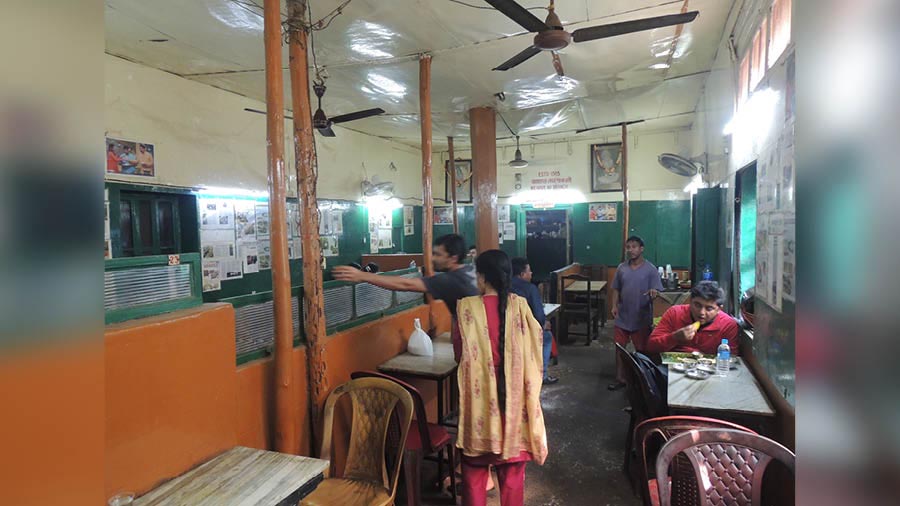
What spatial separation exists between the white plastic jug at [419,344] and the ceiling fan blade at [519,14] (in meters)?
2.17

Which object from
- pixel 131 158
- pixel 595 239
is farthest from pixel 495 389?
pixel 595 239

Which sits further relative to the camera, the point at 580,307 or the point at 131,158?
the point at 580,307

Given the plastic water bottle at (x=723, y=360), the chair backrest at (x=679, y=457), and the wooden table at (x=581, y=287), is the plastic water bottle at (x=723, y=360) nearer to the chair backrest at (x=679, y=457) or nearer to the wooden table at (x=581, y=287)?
the chair backrest at (x=679, y=457)

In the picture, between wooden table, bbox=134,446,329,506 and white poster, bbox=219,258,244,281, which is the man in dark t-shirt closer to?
wooden table, bbox=134,446,329,506

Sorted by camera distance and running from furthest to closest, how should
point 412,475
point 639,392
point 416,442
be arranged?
point 639,392 < point 416,442 < point 412,475

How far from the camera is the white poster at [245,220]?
5.52 m

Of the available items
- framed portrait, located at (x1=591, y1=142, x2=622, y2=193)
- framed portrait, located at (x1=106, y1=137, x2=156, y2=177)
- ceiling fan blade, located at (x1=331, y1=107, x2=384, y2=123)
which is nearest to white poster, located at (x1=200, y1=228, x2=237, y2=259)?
framed portrait, located at (x1=106, y1=137, x2=156, y2=177)

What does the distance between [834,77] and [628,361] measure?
113 inches

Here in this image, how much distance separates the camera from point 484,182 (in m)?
6.10

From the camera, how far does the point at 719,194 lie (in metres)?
4.38

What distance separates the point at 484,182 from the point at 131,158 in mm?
3878

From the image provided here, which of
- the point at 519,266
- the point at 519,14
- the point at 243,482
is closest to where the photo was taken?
the point at 243,482

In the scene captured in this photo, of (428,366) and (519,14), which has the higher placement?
(519,14)

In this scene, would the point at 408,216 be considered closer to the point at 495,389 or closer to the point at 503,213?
the point at 503,213
